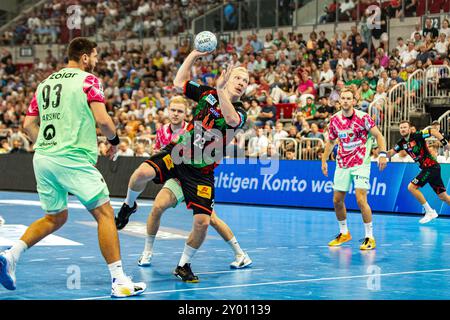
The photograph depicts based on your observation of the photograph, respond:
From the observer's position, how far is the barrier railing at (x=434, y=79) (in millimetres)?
20578

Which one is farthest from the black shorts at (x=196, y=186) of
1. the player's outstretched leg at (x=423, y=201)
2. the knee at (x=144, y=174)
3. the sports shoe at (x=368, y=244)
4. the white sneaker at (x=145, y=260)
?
the player's outstretched leg at (x=423, y=201)

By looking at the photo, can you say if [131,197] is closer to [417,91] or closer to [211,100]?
[211,100]

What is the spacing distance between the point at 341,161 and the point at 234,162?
9.39 metres

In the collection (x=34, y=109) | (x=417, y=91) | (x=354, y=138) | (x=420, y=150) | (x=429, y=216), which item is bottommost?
(x=429, y=216)

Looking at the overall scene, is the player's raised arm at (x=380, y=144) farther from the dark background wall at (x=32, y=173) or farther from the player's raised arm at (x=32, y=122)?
the dark background wall at (x=32, y=173)

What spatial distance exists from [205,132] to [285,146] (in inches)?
495

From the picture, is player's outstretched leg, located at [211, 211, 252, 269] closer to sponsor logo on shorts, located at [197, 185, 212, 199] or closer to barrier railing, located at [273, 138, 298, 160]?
sponsor logo on shorts, located at [197, 185, 212, 199]

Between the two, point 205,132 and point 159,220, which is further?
point 159,220

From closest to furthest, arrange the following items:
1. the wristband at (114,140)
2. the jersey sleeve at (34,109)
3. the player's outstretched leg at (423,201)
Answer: the wristband at (114,140), the jersey sleeve at (34,109), the player's outstretched leg at (423,201)

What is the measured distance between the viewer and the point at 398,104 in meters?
20.3

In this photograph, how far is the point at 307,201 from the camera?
19.1 metres

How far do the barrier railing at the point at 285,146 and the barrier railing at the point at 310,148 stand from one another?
0.57 ft

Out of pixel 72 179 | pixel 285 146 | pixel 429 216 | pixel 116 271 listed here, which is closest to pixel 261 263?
pixel 116 271
